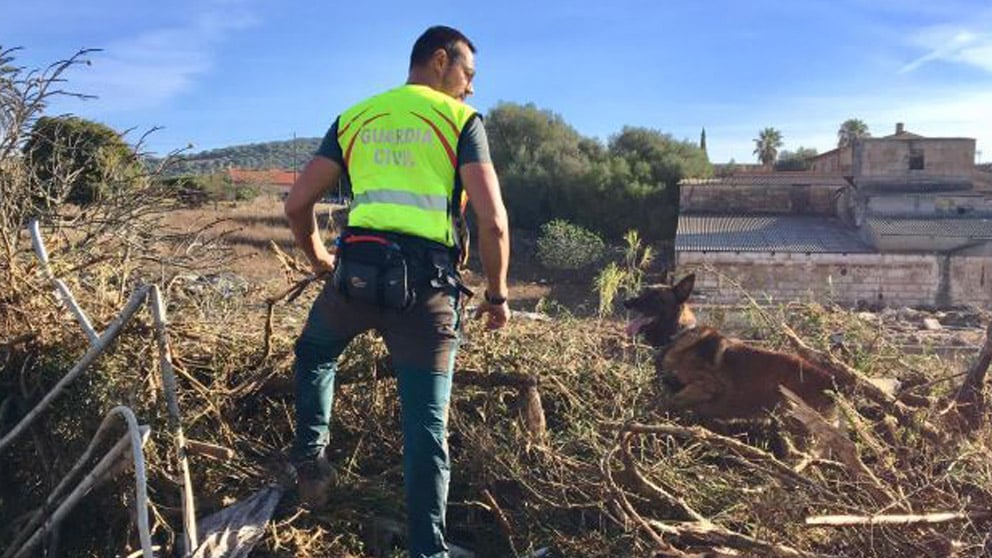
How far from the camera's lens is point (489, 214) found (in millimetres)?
2932

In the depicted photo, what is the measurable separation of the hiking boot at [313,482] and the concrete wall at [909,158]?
37.5 meters

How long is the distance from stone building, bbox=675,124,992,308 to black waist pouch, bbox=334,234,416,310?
23.0 metres

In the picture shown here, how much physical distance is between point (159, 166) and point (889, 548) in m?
4.47

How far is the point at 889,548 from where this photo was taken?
2.83 meters

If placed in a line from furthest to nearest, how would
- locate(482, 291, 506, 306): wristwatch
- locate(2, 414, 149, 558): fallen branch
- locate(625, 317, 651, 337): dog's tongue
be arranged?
locate(625, 317, 651, 337): dog's tongue < locate(482, 291, 506, 306): wristwatch < locate(2, 414, 149, 558): fallen branch

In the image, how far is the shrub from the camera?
33312 mm

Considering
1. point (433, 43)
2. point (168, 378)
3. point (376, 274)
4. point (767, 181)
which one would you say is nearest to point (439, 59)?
point (433, 43)

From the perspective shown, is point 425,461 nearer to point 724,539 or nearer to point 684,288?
point 724,539

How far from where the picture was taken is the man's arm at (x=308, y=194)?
10.7 feet

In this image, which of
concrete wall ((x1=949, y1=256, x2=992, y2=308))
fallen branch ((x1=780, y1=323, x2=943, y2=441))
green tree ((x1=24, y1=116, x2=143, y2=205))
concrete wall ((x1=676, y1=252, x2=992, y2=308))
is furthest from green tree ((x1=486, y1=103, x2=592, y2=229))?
fallen branch ((x1=780, y1=323, x2=943, y2=441))

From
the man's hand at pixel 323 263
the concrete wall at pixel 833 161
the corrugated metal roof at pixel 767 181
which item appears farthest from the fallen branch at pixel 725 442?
the concrete wall at pixel 833 161

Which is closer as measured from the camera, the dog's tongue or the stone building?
the dog's tongue

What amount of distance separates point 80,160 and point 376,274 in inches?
144

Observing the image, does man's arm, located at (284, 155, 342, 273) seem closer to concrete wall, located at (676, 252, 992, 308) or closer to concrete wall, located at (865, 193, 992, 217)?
concrete wall, located at (676, 252, 992, 308)
